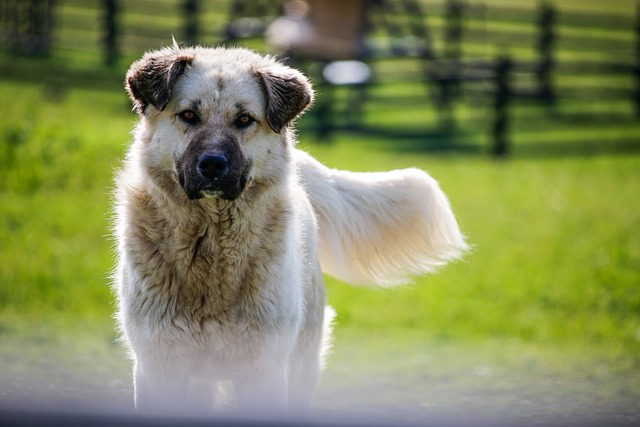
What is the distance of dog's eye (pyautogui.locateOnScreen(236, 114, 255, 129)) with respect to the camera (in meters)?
4.89

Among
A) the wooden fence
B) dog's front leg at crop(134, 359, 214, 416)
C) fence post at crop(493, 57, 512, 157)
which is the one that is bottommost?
dog's front leg at crop(134, 359, 214, 416)

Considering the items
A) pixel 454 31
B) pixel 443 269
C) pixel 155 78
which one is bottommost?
pixel 155 78

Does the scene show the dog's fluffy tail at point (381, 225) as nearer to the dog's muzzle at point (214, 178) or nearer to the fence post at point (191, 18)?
the dog's muzzle at point (214, 178)

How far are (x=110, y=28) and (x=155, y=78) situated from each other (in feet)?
68.7

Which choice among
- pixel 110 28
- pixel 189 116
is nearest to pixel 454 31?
pixel 110 28

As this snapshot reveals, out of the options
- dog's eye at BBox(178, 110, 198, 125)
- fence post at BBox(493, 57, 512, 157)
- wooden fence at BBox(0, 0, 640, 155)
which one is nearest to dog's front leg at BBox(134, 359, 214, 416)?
dog's eye at BBox(178, 110, 198, 125)

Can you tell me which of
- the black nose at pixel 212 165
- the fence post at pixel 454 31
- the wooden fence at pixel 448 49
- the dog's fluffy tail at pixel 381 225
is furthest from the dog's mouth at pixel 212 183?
the fence post at pixel 454 31

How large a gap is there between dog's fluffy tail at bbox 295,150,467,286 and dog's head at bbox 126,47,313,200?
99cm

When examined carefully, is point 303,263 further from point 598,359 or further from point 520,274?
point 520,274

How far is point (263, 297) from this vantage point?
4.74 metres

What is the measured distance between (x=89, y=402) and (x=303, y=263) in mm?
1808

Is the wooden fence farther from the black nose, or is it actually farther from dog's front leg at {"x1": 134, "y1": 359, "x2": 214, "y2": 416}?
dog's front leg at {"x1": 134, "y1": 359, "x2": 214, "y2": 416}

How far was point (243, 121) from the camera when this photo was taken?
4.91 m

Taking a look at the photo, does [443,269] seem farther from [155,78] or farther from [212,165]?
[212,165]
